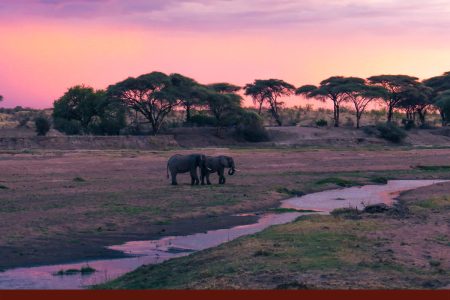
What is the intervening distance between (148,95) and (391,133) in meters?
24.9

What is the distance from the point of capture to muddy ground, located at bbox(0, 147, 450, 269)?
57.2 feet

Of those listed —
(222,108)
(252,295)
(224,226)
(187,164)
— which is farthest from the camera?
(222,108)

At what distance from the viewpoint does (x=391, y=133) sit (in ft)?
238

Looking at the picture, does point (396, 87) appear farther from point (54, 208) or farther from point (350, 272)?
point (350, 272)

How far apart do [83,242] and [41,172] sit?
729 inches

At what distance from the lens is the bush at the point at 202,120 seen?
7438 centimetres

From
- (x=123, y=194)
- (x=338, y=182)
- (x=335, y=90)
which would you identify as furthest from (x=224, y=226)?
(x=335, y=90)

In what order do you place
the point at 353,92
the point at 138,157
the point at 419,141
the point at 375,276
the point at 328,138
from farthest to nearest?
1. the point at 353,92
2. the point at 419,141
3. the point at 328,138
4. the point at 138,157
5. the point at 375,276

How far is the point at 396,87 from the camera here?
84438 millimetres

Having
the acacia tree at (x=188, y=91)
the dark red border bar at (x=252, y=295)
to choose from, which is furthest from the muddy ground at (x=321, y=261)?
the acacia tree at (x=188, y=91)

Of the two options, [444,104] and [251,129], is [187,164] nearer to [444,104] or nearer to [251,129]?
[251,129]

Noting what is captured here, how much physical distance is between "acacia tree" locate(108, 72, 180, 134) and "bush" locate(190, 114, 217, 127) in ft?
17.6

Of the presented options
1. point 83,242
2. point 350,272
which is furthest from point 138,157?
point 350,272

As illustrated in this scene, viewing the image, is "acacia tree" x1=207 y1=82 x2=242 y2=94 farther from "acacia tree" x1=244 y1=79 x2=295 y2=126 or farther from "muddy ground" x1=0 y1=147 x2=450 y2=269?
"muddy ground" x1=0 y1=147 x2=450 y2=269
